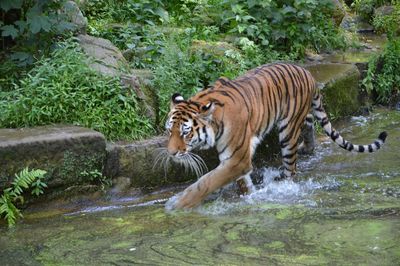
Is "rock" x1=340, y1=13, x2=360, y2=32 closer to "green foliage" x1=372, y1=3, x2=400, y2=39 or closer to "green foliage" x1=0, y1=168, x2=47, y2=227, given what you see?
"green foliage" x1=372, y1=3, x2=400, y2=39

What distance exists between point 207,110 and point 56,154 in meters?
1.36

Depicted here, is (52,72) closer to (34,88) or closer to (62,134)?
(34,88)

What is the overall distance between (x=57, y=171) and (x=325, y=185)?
246 centimetres

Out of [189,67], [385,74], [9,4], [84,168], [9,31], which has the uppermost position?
[9,4]

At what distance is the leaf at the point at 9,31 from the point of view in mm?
6621

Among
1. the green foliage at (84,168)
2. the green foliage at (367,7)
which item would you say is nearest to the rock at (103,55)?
the green foliage at (84,168)

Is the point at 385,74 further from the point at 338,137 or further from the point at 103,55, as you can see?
the point at 103,55

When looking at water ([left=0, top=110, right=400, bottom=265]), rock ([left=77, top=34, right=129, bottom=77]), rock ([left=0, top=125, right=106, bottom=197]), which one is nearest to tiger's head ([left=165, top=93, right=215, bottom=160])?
water ([left=0, top=110, right=400, bottom=265])

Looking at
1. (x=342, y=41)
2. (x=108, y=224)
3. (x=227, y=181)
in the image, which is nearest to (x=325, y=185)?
(x=227, y=181)

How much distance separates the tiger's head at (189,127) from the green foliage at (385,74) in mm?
4253

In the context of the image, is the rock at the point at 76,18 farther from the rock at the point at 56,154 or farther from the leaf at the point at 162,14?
the rock at the point at 56,154

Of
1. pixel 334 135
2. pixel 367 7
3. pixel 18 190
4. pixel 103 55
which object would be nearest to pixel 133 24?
pixel 103 55

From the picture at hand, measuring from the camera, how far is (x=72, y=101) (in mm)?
6383

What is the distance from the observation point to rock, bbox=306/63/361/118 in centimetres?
841
